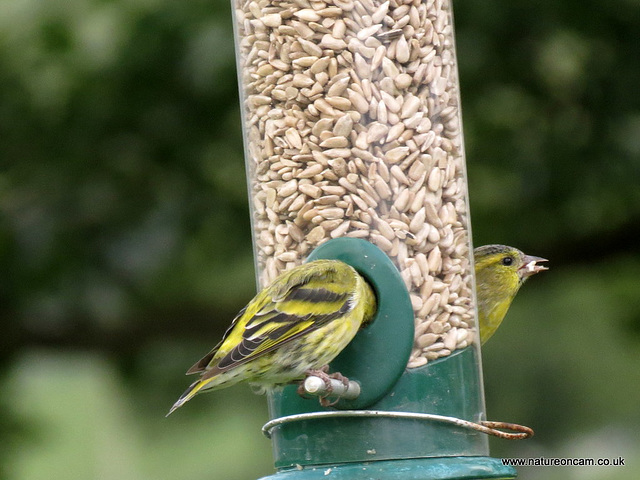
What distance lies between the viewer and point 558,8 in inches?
281

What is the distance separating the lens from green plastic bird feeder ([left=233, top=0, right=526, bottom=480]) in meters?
4.28

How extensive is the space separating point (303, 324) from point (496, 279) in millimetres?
1434

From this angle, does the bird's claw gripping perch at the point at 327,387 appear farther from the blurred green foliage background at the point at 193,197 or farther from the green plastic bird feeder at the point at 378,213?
the blurred green foliage background at the point at 193,197

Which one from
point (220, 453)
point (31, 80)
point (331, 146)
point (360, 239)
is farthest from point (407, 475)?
point (220, 453)

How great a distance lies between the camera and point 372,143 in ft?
14.3

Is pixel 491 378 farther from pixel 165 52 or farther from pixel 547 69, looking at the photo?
pixel 165 52

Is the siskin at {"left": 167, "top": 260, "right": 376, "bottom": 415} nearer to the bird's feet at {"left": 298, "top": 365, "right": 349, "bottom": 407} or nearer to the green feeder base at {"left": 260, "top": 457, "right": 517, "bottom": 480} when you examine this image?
the bird's feet at {"left": 298, "top": 365, "right": 349, "bottom": 407}

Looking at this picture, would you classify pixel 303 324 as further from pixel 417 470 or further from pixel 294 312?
pixel 417 470

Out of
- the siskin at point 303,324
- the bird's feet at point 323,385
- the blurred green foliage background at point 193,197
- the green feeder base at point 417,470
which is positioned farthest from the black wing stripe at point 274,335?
the blurred green foliage background at point 193,197

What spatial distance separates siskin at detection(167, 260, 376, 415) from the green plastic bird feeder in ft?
0.42

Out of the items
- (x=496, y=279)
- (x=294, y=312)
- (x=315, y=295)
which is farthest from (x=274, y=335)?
(x=496, y=279)

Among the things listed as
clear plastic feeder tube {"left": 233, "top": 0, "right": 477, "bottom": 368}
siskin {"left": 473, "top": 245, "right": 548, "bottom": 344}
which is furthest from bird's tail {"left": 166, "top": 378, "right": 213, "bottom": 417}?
siskin {"left": 473, "top": 245, "right": 548, "bottom": 344}

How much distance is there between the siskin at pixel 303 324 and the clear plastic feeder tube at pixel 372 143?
0.75 feet

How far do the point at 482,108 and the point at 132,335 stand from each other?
317 cm
